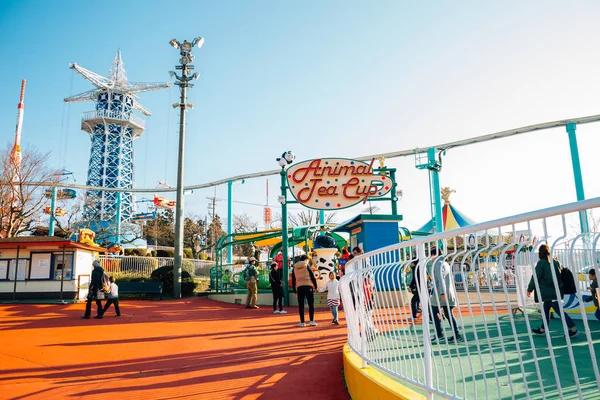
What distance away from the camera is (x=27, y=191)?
25.3 meters

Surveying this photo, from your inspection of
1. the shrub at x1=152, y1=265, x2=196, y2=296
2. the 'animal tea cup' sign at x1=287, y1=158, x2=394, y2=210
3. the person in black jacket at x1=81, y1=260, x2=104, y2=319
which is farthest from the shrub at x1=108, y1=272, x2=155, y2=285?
the 'animal tea cup' sign at x1=287, y1=158, x2=394, y2=210

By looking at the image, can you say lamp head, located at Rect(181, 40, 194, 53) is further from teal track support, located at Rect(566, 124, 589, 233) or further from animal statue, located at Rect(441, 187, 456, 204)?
teal track support, located at Rect(566, 124, 589, 233)

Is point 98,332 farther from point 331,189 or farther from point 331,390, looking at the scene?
point 331,189

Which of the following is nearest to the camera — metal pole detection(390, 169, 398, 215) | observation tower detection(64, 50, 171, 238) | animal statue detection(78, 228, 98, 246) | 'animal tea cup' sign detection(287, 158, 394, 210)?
'animal tea cup' sign detection(287, 158, 394, 210)

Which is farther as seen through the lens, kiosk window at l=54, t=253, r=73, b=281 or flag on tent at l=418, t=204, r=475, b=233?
flag on tent at l=418, t=204, r=475, b=233

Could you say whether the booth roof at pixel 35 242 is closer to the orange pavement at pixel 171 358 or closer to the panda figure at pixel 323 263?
the orange pavement at pixel 171 358

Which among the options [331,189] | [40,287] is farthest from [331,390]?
[40,287]

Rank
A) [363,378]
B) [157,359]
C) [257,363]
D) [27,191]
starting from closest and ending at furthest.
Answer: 1. [363,378]
2. [257,363]
3. [157,359]
4. [27,191]

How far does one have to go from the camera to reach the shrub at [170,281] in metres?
20.8

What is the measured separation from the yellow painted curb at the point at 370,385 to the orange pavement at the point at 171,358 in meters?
0.35

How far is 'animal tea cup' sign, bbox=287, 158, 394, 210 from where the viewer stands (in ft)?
48.8

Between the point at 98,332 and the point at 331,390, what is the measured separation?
6851 mm

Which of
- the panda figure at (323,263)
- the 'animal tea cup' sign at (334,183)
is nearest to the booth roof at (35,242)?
the 'animal tea cup' sign at (334,183)

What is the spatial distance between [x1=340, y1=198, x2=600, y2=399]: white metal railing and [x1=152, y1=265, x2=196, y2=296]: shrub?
55.3ft
